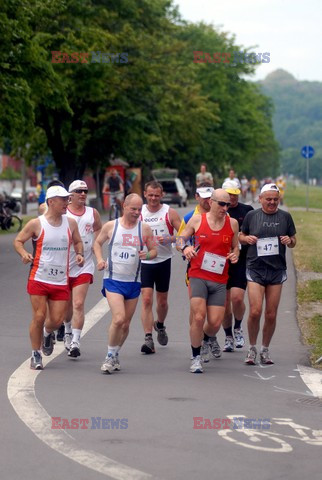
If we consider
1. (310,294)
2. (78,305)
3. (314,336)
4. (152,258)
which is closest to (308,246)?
(310,294)

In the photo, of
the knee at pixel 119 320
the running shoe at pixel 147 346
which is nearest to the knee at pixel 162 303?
the running shoe at pixel 147 346

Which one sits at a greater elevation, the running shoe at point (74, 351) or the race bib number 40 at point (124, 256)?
the race bib number 40 at point (124, 256)

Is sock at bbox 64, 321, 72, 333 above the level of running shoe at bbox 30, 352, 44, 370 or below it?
above

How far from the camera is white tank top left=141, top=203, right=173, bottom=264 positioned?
40.0ft

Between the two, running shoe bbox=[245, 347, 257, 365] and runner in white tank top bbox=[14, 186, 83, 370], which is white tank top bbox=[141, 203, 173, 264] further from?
running shoe bbox=[245, 347, 257, 365]

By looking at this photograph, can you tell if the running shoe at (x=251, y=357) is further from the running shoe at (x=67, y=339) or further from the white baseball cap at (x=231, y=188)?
the running shoe at (x=67, y=339)

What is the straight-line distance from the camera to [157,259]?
1238 cm

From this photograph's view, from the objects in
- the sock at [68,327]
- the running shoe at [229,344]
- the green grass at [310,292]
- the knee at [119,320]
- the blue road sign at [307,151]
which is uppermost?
the blue road sign at [307,151]

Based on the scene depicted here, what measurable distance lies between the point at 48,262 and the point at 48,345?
100 cm

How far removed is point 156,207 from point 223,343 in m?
1.87

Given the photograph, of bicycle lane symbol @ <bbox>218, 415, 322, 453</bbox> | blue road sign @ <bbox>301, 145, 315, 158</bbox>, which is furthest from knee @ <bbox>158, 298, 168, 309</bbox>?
blue road sign @ <bbox>301, 145, 315, 158</bbox>

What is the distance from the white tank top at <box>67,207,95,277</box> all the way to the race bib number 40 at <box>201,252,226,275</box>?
1561 millimetres

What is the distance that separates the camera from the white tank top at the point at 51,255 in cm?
1094

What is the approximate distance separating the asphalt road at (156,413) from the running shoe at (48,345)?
17 cm
